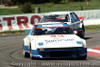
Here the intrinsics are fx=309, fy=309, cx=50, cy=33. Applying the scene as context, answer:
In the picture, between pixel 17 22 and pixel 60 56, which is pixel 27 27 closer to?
pixel 17 22

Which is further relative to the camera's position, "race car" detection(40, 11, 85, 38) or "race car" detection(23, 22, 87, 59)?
"race car" detection(40, 11, 85, 38)

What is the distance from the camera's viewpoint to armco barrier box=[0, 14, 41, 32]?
22.7 m

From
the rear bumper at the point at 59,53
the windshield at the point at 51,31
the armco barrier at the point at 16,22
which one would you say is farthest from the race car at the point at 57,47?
the armco barrier at the point at 16,22

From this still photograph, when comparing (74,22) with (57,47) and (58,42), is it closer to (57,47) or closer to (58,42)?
(58,42)

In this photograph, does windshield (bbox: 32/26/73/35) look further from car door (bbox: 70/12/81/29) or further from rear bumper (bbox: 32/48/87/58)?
car door (bbox: 70/12/81/29)

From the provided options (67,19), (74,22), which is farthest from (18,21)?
(74,22)

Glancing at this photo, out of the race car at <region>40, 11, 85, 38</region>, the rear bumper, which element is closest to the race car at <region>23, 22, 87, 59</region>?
the rear bumper

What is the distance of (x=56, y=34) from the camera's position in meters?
10.4

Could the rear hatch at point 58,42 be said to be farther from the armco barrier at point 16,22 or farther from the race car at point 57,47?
the armco barrier at point 16,22

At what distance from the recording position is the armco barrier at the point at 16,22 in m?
22.7

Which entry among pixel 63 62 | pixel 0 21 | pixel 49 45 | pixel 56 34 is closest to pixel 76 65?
pixel 63 62

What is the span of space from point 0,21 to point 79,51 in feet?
46.6

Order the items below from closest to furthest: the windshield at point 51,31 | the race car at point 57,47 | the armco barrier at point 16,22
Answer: the race car at point 57,47
the windshield at point 51,31
the armco barrier at point 16,22

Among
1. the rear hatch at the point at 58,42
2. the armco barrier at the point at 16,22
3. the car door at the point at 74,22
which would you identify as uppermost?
the rear hatch at the point at 58,42
